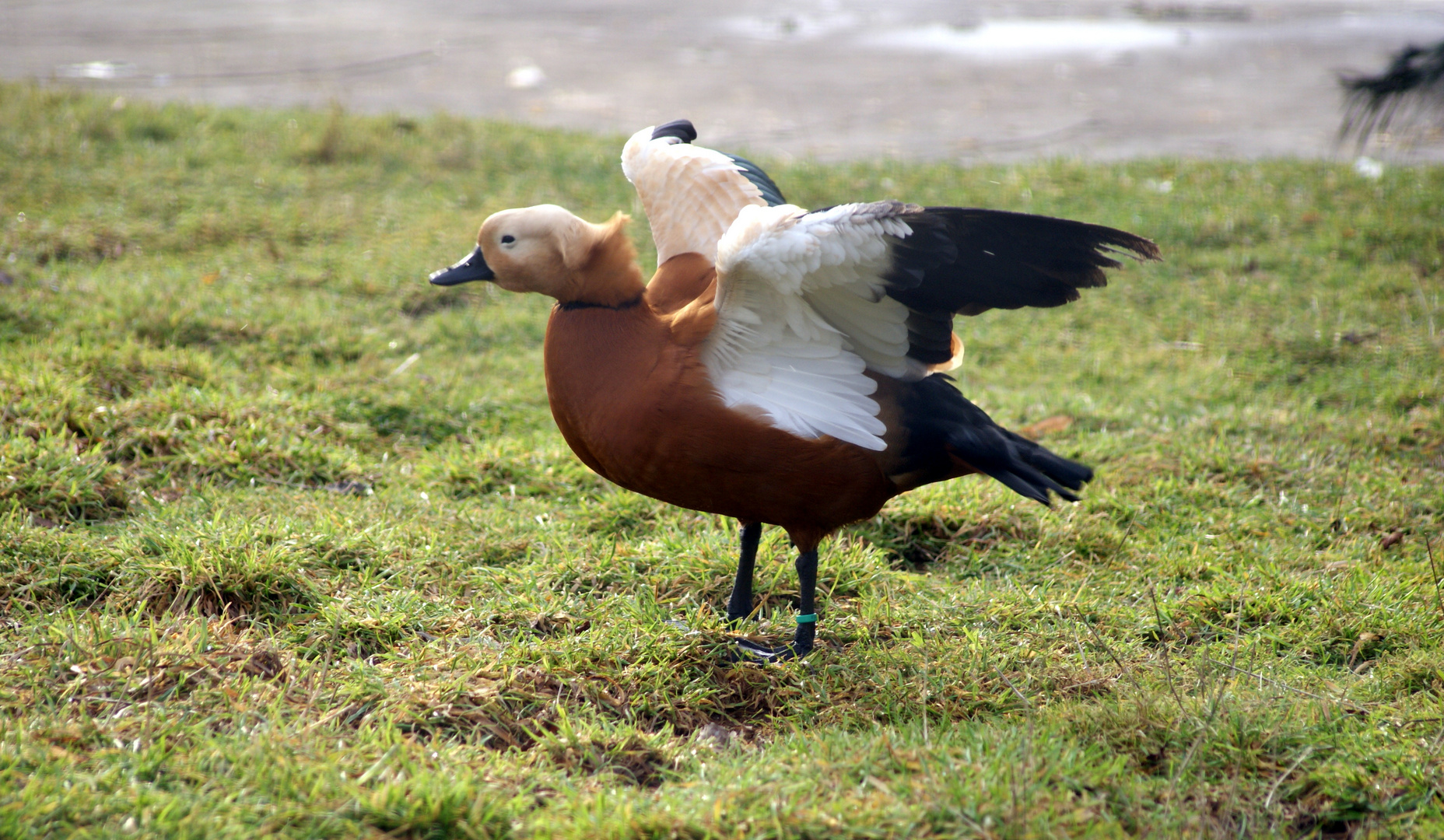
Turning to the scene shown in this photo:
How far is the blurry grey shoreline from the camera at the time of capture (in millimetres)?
8555

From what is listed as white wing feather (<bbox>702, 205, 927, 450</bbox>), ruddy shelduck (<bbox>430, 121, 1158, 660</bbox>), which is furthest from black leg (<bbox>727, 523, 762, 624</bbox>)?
white wing feather (<bbox>702, 205, 927, 450</bbox>)

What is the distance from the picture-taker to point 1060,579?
340cm

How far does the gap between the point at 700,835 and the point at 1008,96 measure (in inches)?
344

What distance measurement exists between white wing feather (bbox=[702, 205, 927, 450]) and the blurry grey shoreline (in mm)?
5298

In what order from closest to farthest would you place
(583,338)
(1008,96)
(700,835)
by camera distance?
(700,835), (583,338), (1008,96)

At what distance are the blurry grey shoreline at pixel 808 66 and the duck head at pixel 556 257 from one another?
17.0ft

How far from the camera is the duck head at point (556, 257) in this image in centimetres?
274

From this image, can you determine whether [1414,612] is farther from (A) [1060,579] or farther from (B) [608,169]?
(B) [608,169]

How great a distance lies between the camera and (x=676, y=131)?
11.7 ft

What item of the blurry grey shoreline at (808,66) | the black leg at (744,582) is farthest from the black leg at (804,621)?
the blurry grey shoreline at (808,66)

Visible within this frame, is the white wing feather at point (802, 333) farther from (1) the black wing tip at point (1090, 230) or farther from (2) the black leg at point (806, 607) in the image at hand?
(2) the black leg at point (806, 607)

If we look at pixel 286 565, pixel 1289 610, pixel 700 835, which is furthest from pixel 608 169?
pixel 700 835

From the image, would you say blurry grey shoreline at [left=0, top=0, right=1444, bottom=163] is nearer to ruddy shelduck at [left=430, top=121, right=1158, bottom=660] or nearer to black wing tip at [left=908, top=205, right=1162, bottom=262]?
black wing tip at [left=908, top=205, right=1162, bottom=262]

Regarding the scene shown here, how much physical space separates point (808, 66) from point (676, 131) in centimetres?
772
